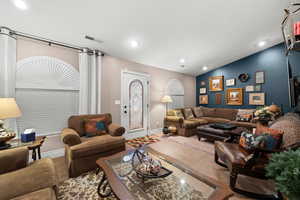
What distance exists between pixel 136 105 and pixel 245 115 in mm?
3688

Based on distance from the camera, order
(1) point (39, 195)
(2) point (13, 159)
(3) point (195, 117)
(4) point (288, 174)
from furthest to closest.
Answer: (3) point (195, 117)
(2) point (13, 159)
(1) point (39, 195)
(4) point (288, 174)

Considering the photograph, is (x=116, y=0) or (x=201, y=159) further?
(x=201, y=159)

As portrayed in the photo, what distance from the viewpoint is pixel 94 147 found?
2.05m

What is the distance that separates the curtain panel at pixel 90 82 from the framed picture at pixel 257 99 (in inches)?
200

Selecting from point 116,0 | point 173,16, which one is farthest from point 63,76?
point 173,16

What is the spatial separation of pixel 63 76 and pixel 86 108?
35.0 inches

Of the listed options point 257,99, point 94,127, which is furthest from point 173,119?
point 257,99

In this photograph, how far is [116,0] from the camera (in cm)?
184

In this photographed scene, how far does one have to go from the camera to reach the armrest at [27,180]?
106 centimetres

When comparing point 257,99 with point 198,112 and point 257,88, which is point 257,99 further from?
point 198,112

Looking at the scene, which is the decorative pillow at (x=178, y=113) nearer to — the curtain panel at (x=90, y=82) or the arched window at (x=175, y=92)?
the arched window at (x=175, y=92)

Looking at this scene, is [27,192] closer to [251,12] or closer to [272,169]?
[272,169]

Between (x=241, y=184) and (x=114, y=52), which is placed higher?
(x=114, y=52)

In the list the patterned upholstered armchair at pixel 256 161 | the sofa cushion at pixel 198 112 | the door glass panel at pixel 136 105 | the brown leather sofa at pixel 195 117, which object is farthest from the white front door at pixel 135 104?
the patterned upholstered armchair at pixel 256 161
